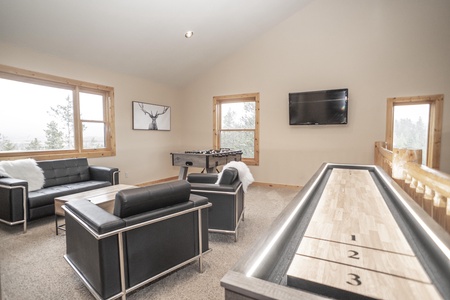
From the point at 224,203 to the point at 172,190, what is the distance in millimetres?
927

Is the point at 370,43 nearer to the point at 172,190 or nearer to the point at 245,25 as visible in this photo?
the point at 245,25

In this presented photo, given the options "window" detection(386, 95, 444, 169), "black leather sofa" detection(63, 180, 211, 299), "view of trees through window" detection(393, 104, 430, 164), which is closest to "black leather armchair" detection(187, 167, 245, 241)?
"black leather sofa" detection(63, 180, 211, 299)

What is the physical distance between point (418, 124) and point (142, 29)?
531 centimetres

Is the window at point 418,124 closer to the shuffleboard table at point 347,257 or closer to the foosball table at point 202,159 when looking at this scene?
the foosball table at point 202,159

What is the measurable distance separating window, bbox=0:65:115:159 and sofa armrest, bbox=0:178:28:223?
853 mm

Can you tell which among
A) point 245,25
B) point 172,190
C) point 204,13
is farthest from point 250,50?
point 172,190

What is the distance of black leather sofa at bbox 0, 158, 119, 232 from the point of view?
2881mm

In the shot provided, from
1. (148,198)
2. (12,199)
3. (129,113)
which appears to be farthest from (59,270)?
(129,113)

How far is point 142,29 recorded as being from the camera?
3998mm

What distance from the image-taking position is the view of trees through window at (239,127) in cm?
581

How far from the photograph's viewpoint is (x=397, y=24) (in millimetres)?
4348

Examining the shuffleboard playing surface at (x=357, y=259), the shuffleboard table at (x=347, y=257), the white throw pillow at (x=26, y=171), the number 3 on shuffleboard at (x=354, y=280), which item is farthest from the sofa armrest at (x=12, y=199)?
the number 3 on shuffleboard at (x=354, y=280)

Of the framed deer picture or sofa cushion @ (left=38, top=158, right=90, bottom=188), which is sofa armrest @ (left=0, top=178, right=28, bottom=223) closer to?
sofa cushion @ (left=38, top=158, right=90, bottom=188)

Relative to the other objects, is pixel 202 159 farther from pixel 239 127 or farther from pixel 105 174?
pixel 239 127
